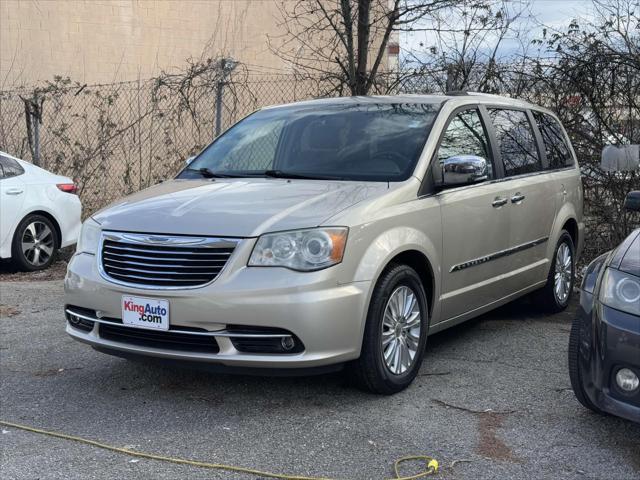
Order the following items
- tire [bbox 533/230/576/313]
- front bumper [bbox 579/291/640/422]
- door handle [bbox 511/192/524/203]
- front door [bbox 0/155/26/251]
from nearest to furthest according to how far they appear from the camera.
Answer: front bumper [bbox 579/291/640/422], door handle [bbox 511/192/524/203], tire [bbox 533/230/576/313], front door [bbox 0/155/26/251]

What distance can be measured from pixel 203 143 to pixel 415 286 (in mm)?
7297

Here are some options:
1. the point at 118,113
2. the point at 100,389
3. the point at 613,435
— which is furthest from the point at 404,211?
the point at 118,113

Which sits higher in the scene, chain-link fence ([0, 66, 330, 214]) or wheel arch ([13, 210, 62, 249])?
chain-link fence ([0, 66, 330, 214])

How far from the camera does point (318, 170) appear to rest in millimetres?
5023

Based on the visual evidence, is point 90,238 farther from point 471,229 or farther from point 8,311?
point 8,311

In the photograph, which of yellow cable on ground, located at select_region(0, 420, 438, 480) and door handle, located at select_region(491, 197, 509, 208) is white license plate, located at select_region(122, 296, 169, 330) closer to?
yellow cable on ground, located at select_region(0, 420, 438, 480)

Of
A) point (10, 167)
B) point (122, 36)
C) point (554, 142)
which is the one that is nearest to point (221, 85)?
point (10, 167)

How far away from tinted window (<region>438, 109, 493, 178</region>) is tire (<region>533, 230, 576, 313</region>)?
136cm

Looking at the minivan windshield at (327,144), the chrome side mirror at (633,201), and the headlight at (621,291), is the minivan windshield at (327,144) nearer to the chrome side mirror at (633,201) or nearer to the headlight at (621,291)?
the chrome side mirror at (633,201)

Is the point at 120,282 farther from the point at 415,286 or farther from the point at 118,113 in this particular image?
the point at 118,113

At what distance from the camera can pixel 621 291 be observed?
360 centimetres

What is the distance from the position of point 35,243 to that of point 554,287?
552cm

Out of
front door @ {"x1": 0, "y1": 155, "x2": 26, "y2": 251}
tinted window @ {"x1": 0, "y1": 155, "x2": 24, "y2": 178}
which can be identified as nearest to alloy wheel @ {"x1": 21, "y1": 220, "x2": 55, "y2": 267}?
front door @ {"x1": 0, "y1": 155, "x2": 26, "y2": 251}

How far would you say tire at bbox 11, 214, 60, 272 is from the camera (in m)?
8.65
